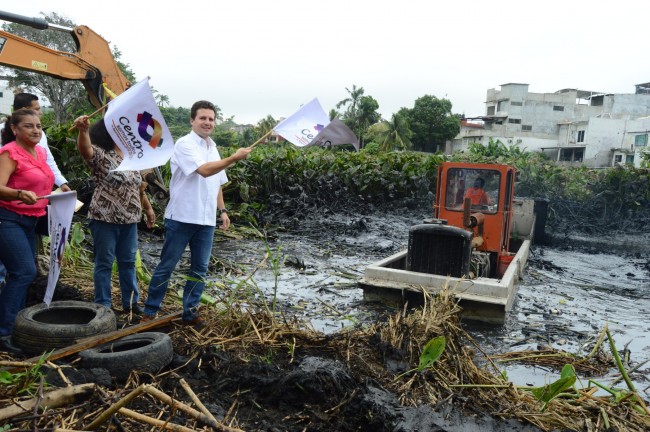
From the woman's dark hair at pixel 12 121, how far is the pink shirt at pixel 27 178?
0.53 ft

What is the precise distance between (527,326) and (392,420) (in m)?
4.64

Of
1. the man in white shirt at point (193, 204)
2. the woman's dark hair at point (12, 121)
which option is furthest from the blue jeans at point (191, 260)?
the woman's dark hair at point (12, 121)

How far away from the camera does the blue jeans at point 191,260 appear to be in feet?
14.3

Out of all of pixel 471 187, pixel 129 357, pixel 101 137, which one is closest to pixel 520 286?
pixel 471 187

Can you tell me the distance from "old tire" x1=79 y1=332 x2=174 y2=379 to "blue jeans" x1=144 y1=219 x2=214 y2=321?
67 cm

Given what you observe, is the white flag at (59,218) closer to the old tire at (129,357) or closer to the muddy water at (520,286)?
the old tire at (129,357)

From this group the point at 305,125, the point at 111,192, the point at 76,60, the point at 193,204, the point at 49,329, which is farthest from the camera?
the point at 76,60

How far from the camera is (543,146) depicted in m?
60.7

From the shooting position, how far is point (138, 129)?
4289 millimetres

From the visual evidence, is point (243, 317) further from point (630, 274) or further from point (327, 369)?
point (630, 274)

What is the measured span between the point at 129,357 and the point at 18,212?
1.38m

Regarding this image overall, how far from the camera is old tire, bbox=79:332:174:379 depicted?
11.4 feet

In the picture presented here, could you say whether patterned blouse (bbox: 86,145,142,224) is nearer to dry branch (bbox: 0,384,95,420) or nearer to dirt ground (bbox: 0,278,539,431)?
dirt ground (bbox: 0,278,539,431)

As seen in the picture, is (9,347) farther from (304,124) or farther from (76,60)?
(76,60)
